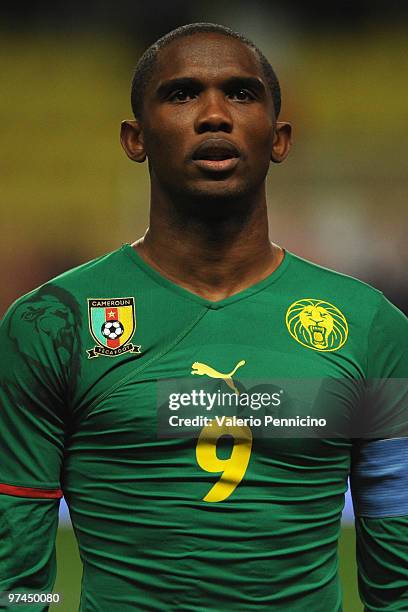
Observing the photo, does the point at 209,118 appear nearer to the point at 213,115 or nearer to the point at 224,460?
the point at 213,115

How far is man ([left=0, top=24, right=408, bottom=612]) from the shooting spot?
1857 millimetres

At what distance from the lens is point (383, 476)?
203cm

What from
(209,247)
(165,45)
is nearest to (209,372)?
(209,247)

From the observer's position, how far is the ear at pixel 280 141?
2.03 meters

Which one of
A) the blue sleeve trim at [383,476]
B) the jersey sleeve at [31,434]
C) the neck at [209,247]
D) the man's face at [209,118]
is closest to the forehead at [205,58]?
the man's face at [209,118]

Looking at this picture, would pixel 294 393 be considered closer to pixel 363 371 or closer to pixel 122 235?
pixel 363 371

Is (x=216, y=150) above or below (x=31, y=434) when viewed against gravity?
above

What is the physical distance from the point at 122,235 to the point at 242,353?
5.34m

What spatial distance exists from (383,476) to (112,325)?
635 millimetres

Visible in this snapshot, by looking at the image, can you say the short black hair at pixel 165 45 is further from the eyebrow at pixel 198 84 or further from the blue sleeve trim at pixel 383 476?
the blue sleeve trim at pixel 383 476

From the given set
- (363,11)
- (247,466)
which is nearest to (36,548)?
(247,466)

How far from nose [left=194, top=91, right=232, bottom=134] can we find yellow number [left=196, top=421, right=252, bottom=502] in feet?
1.82

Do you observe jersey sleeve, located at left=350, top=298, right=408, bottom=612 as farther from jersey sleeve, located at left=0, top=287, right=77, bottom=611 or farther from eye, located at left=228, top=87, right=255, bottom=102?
jersey sleeve, located at left=0, top=287, right=77, bottom=611

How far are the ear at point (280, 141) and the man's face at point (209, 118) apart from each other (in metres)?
0.08
